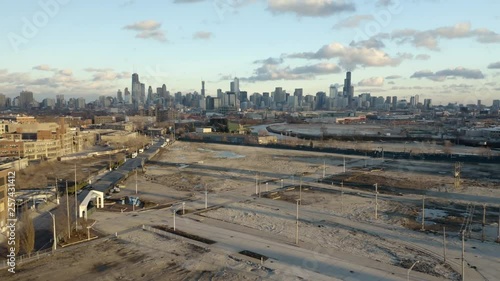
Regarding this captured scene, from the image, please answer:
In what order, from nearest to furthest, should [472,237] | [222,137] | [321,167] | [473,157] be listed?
1. [472,237]
2. [321,167]
3. [473,157]
4. [222,137]

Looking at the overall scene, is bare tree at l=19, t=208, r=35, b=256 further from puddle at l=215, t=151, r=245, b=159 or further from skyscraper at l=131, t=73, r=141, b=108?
skyscraper at l=131, t=73, r=141, b=108

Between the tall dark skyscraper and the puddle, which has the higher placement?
the tall dark skyscraper

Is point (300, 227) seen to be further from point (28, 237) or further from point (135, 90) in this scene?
point (135, 90)

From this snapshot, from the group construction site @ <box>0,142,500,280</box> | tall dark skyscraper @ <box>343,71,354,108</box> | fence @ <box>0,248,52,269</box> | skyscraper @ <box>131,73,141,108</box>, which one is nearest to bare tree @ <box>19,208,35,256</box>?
fence @ <box>0,248,52,269</box>

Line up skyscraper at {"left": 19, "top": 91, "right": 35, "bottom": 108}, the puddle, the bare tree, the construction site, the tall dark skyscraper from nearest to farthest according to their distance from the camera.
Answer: the construction site, the bare tree, the puddle, skyscraper at {"left": 19, "top": 91, "right": 35, "bottom": 108}, the tall dark skyscraper

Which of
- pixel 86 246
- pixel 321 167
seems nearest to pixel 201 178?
pixel 321 167

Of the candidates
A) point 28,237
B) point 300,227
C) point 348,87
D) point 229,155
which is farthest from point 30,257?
point 348,87

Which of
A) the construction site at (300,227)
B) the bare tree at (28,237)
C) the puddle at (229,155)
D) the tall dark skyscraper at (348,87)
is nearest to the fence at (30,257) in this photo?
the bare tree at (28,237)

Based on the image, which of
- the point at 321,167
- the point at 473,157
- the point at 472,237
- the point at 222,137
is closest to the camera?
the point at 472,237

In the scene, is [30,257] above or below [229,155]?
above

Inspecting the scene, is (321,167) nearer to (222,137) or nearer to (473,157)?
(473,157)

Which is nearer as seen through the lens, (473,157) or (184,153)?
(473,157)
